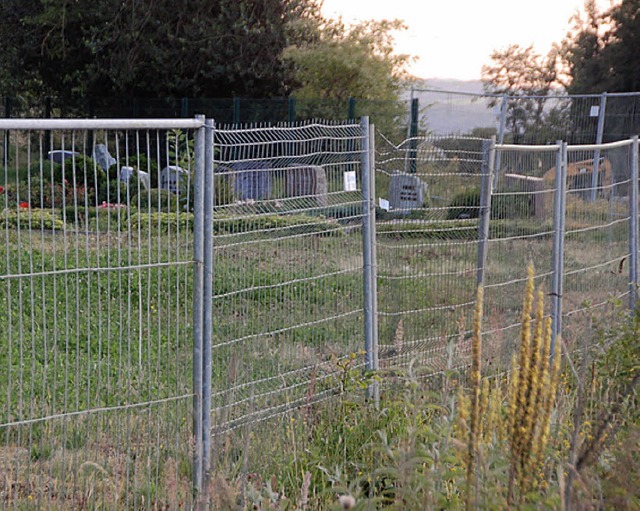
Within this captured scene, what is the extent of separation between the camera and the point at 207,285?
402cm

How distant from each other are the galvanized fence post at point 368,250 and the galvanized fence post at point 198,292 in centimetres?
145

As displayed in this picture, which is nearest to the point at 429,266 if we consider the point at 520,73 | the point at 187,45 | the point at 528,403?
the point at 528,403

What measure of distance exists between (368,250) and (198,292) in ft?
5.04

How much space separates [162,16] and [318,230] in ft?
68.3

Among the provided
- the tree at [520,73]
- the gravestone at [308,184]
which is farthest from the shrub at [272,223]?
the tree at [520,73]

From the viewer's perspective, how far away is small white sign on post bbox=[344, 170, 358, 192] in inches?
203

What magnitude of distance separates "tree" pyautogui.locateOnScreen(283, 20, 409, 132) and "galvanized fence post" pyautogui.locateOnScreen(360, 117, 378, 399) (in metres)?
16.2

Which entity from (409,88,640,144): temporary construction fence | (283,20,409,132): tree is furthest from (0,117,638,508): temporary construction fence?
(283,20,409,132): tree

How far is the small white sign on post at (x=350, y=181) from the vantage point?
517cm

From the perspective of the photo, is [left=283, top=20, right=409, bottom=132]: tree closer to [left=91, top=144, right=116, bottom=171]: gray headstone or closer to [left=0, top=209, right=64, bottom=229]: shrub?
[left=91, top=144, right=116, bottom=171]: gray headstone

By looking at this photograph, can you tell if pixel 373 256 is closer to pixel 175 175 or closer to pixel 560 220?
pixel 175 175

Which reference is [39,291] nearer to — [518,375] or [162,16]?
[518,375]

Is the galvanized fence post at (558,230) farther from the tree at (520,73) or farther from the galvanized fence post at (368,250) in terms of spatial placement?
the tree at (520,73)

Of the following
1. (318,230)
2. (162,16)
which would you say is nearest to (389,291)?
(318,230)
